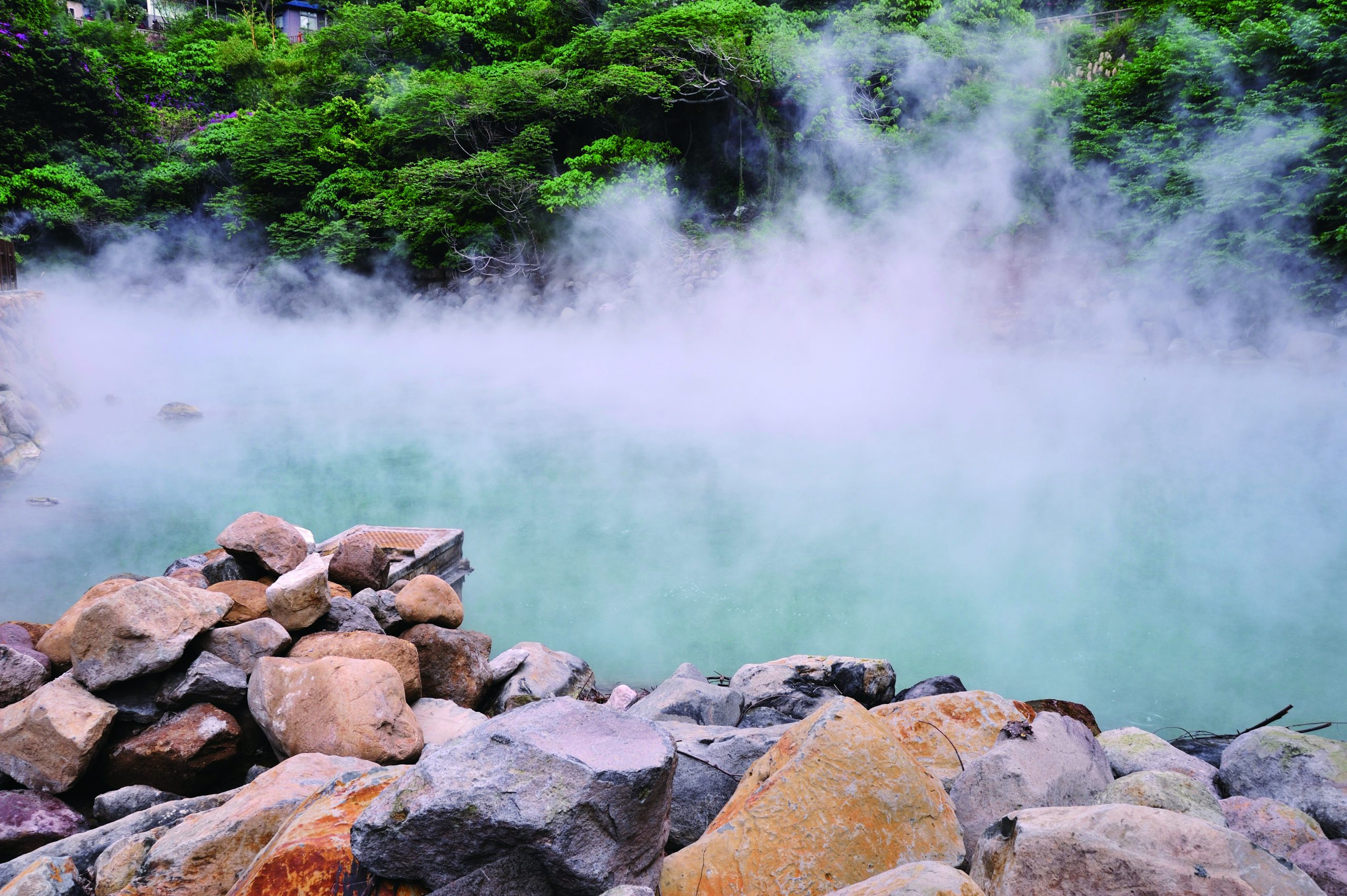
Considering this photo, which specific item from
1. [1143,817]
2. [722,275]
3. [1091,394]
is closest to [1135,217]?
[1091,394]

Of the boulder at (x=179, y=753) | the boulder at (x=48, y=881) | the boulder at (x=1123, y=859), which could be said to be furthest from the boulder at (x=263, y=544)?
the boulder at (x=1123, y=859)

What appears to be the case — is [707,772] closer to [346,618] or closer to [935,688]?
[935,688]

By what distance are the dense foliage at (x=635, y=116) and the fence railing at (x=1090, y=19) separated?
40 cm

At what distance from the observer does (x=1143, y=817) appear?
1161mm

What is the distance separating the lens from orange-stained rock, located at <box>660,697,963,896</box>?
1.25m

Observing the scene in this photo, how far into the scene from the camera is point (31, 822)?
1.86m

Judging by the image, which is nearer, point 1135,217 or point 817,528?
point 817,528

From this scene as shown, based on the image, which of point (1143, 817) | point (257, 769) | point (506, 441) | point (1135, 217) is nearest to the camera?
point (1143, 817)

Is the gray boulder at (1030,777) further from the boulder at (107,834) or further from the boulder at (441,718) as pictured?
A: the boulder at (107,834)

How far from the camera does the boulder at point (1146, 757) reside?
6.91ft

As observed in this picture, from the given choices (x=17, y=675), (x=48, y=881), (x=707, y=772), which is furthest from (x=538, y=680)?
(x=48, y=881)

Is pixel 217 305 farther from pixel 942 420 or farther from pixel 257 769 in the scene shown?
pixel 257 769

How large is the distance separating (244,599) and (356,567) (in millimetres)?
512

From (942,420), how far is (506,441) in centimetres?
450
